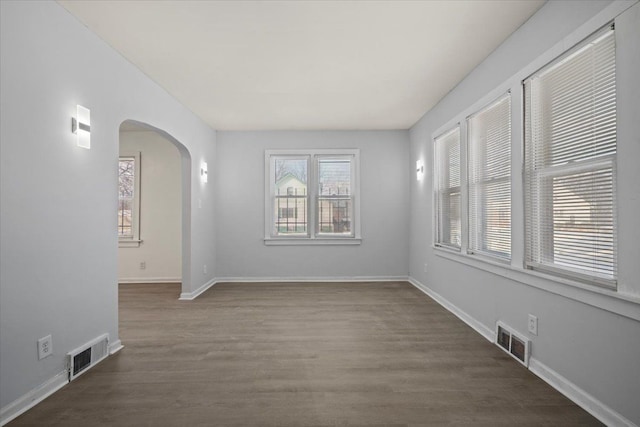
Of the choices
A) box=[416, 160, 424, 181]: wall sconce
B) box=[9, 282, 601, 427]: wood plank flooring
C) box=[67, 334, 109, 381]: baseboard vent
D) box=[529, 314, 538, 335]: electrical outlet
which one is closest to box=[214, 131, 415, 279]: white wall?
box=[416, 160, 424, 181]: wall sconce

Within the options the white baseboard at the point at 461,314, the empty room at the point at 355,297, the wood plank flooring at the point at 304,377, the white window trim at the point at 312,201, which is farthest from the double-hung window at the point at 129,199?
the white baseboard at the point at 461,314

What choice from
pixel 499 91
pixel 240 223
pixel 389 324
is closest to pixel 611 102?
pixel 499 91

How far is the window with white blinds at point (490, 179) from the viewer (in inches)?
125

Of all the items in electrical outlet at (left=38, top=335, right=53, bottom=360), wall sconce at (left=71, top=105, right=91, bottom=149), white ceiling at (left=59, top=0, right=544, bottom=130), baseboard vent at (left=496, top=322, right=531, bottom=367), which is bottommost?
baseboard vent at (left=496, top=322, right=531, bottom=367)

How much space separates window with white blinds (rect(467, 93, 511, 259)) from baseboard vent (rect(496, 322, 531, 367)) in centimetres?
65

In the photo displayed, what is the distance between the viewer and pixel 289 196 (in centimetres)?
645

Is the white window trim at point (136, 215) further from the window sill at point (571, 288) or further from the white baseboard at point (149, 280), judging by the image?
the window sill at point (571, 288)

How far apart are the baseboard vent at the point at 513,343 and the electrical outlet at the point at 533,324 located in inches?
4.2

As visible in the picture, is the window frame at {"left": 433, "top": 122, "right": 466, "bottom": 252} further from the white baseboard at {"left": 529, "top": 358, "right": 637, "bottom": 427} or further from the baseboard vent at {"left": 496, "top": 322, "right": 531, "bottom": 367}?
the white baseboard at {"left": 529, "top": 358, "right": 637, "bottom": 427}

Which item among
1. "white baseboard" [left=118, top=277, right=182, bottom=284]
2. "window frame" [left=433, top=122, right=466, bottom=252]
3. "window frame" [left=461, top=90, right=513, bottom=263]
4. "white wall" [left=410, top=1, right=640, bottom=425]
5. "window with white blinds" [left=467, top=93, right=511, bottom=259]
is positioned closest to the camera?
"white wall" [left=410, top=1, right=640, bottom=425]

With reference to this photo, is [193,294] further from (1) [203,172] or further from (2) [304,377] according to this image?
(2) [304,377]

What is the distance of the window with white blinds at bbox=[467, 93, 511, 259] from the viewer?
319 centimetres

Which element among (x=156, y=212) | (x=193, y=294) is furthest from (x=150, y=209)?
(x=193, y=294)

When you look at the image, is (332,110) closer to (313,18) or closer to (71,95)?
(313,18)
